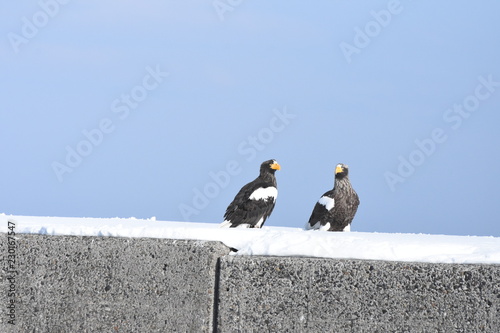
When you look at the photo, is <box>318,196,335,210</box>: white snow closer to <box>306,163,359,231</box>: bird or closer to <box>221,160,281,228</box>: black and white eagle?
<box>306,163,359,231</box>: bird

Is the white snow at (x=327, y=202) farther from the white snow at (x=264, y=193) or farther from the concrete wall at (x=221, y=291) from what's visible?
Result: the concrete wall at (x=221, y=291)

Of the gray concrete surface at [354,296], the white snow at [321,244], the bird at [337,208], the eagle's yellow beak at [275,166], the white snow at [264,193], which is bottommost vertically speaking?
the gray concrete surface at [354,296]

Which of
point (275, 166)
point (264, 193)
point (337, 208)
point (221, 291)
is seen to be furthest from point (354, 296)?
point (275, 166)

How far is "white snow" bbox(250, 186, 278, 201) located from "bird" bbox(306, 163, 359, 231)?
50 centimetres

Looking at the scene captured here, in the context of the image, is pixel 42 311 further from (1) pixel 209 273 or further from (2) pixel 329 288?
(2) pixel 329 288

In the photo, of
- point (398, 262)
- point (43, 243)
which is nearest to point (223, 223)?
point (43, 243)

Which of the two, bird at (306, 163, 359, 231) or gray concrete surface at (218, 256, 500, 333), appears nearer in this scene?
gray concrete surface at (218, 256, 500, 333)

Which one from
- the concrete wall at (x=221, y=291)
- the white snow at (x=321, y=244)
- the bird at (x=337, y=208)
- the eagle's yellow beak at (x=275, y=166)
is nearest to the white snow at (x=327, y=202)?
the bird at (x=337, y=208)

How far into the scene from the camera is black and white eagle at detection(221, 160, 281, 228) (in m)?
7.63

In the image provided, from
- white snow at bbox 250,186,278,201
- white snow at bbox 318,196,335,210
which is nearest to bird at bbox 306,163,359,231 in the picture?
white snow at bbox 318,196,335,210

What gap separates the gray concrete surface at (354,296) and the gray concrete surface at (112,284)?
174mm

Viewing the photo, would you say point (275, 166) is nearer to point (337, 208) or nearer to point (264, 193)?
point (264, 193)

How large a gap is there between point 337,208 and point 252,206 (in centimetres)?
94

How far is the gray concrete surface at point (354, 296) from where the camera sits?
12.3 ft
